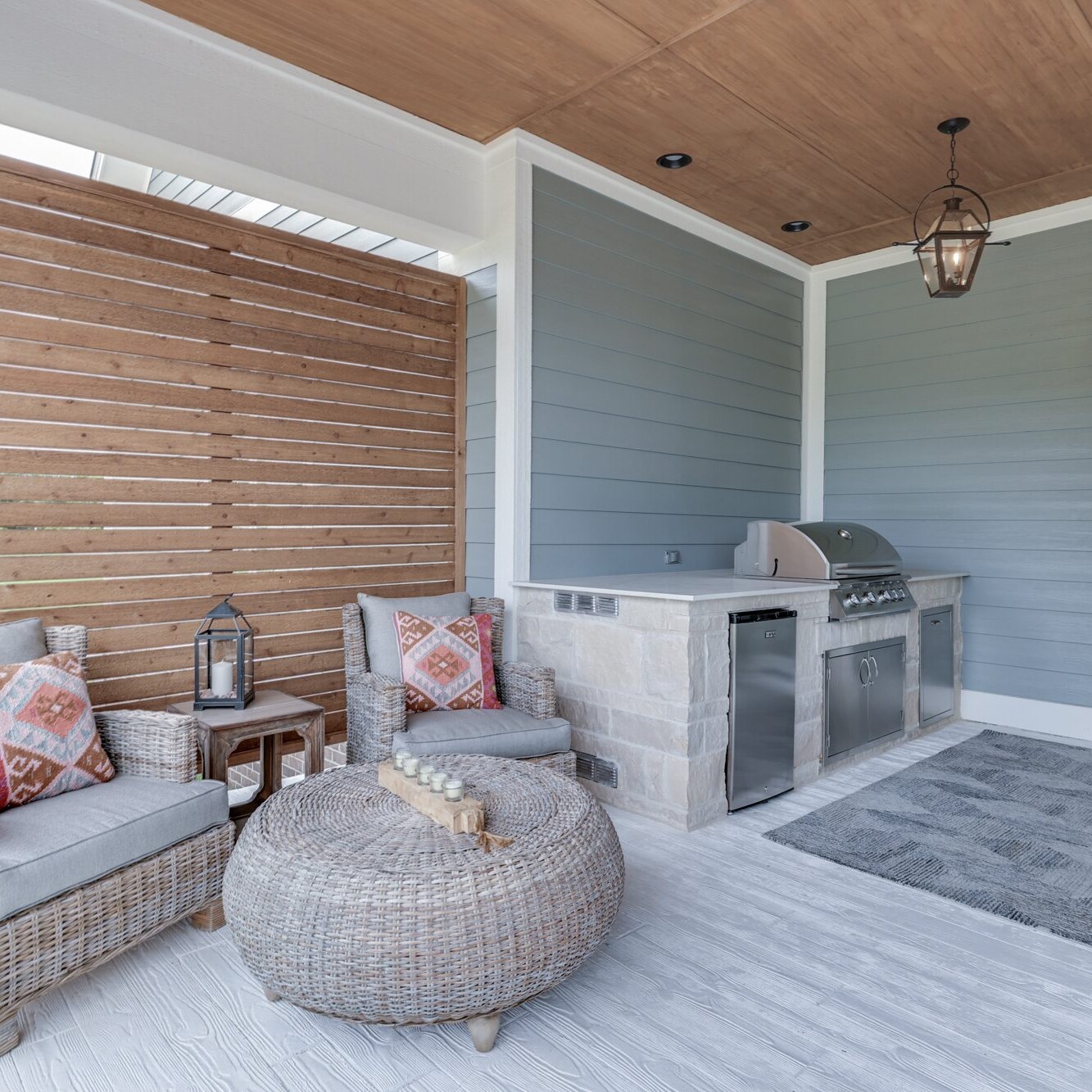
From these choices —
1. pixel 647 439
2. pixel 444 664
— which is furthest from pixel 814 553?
pixel 444 664

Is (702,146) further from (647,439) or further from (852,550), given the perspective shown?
(852,550)

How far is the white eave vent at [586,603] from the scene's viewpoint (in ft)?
11.4

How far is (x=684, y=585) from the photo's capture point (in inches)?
145

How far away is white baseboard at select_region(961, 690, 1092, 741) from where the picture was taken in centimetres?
465

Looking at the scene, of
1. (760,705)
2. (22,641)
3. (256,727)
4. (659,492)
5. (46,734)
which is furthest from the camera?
(659,492)

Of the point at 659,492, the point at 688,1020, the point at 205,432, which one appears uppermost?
the point at 205,432

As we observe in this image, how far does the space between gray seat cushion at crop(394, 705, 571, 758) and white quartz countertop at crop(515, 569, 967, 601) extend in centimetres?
64

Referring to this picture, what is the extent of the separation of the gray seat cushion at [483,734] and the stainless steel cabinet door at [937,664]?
2.58m

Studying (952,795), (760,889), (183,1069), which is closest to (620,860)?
(760,889)

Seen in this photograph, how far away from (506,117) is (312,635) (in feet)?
8.14

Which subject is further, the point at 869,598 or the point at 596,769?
the point at 869,598

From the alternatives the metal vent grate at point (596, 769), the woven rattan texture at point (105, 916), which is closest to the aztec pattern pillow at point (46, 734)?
the woven rattan texture at point (105, 916)

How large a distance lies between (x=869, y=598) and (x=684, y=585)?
1076 millimetres

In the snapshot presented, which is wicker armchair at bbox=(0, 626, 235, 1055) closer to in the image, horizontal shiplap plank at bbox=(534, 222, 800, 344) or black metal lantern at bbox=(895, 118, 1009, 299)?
horizontal shiplap plank at bbox=(534, 222, 800, 344)
